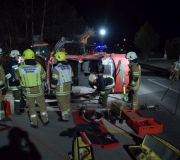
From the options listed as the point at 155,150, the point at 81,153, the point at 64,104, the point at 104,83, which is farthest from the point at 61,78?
the point at 155,150

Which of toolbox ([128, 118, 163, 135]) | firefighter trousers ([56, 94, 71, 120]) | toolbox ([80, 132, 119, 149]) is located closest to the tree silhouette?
toolbox ([128, 118, 163, 135])

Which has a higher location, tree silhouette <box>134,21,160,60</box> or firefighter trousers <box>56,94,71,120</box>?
tree silhouette <box>134,21,160,60</box>

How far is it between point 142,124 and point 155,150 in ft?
4.73

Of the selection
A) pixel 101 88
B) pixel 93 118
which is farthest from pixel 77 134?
pixel 101 88

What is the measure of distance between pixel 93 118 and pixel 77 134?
1.05m

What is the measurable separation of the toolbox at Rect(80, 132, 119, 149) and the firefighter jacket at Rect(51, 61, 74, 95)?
1.43 m

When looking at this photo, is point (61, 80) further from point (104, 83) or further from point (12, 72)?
point (104, 83)

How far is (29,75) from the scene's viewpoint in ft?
15.6

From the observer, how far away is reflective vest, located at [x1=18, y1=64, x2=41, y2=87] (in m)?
4.75

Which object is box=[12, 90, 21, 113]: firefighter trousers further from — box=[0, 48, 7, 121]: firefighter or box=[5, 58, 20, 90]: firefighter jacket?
box=[0, 48, 7, 121]: firefighter

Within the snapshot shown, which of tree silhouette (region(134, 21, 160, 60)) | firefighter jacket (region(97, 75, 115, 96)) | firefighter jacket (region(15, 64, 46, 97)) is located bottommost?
firefighter jacket (region(97, 75, 115, 96))

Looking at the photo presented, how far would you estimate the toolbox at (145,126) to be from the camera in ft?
15.4

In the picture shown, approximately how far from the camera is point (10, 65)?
5.70 metres

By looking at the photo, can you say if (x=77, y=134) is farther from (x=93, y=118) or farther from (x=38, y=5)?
(x=38, y=5)
